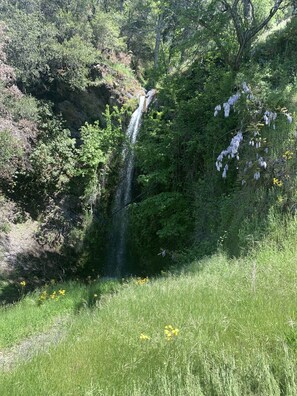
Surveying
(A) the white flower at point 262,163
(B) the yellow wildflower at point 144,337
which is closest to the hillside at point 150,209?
(B) the yellow wildflower at point 144,337

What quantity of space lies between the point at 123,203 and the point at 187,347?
38.1ft

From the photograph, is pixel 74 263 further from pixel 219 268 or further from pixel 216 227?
pixel 219 268

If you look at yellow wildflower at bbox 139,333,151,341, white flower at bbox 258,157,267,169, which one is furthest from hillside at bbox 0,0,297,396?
white flower at bbox 258,157,267,169

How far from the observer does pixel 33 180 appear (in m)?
13.7

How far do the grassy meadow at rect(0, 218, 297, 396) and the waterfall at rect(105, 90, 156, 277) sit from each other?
8236 millimetres

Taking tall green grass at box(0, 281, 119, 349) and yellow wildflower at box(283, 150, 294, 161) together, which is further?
yellow wildflower at box(283, 150, 294, 161)

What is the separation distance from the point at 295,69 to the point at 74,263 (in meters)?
9.22

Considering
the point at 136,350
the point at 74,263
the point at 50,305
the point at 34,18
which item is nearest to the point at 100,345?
the point at 136,350

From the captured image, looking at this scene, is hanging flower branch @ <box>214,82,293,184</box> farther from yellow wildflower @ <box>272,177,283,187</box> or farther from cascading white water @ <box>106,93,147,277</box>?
cascading white water @ <box>106,93,147,277</box>

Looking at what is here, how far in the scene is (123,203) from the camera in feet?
48.3

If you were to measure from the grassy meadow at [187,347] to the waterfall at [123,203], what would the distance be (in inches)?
324

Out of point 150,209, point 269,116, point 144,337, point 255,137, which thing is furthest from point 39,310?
point 269,116

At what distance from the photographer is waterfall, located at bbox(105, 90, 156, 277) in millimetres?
13570

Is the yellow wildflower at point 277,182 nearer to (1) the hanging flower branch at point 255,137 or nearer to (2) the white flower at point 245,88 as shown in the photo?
(1) the hanging flower branch at point 255,137
